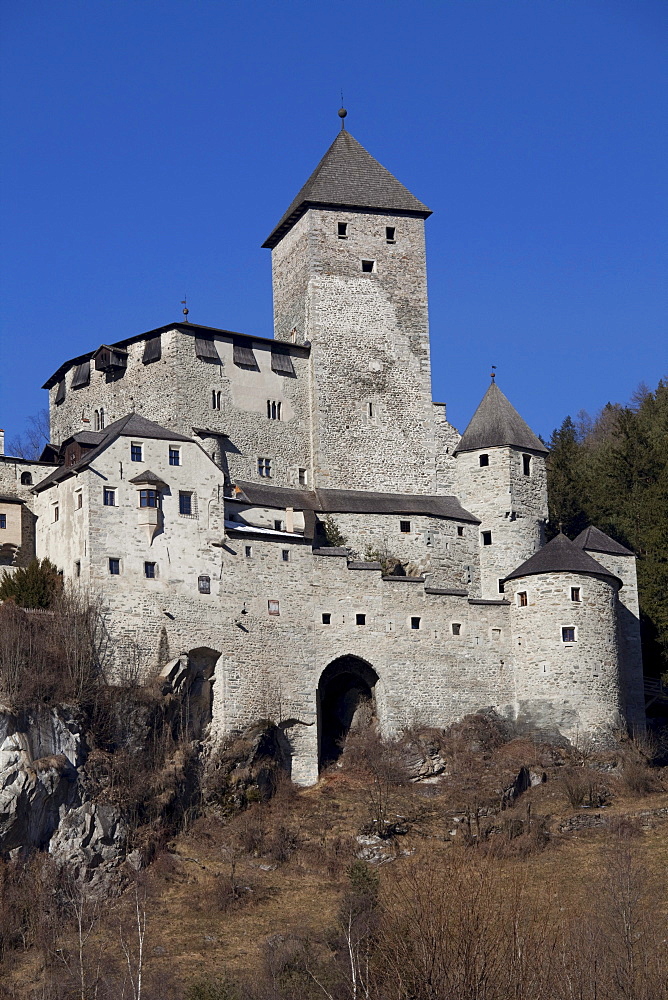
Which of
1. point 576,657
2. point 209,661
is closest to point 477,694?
point 576,657

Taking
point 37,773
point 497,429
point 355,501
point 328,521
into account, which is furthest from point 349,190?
point 37,773

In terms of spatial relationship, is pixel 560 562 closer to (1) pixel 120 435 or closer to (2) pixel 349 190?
(1) pixel 120 435

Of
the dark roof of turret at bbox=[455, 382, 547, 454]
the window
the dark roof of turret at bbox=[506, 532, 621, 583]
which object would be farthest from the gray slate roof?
the window

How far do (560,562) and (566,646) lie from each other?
3.01 m

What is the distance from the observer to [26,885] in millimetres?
48625

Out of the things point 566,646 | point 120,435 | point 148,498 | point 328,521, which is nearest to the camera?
point 148,498

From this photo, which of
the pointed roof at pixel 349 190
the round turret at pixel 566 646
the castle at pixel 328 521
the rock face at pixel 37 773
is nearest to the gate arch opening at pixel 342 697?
the castle at pixel 328 521

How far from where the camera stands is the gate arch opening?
58.2m

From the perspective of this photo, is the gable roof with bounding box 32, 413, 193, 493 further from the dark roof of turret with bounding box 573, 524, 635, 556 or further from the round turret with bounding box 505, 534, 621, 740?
the dark roof of turret with bounding box 573, 524, 635, 556

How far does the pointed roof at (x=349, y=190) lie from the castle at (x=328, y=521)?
93mm

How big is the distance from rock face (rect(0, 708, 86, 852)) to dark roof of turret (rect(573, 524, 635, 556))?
21286 millimetres

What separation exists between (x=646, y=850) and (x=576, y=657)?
876 centimetres

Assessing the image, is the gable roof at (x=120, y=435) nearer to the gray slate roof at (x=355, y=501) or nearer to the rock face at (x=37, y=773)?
the gray slate roof at (x=355, y=501)

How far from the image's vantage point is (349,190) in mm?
69812
